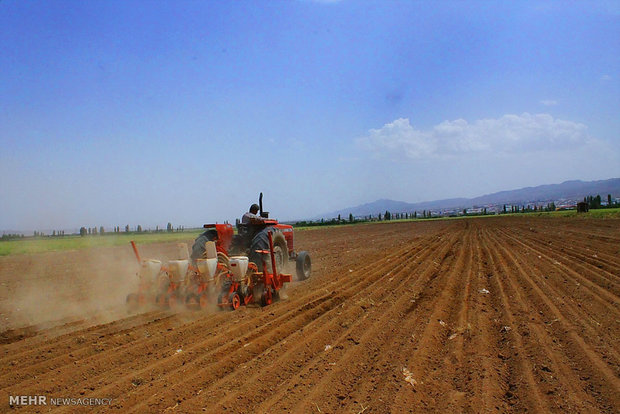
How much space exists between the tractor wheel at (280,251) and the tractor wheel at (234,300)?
74.1 inches

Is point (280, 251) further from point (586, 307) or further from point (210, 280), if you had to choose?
point (586, 307)

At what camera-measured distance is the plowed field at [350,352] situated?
3.58 metres

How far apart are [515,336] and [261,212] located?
576cm

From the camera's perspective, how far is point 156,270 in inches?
280

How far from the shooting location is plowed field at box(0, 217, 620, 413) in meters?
3.58

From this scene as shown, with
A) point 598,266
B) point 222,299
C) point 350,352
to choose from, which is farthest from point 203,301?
point 598,266

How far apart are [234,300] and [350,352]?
2.72 metres

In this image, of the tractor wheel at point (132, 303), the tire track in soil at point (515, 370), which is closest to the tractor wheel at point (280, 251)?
the tractor wheel at point (132, 303)

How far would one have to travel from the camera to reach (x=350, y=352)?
4703 mm

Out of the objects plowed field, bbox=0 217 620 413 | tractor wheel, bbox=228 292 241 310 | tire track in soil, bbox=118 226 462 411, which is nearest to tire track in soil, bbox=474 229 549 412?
plowed field, bbox=0 217 620 413

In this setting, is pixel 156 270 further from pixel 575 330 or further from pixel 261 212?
pixel 575 330

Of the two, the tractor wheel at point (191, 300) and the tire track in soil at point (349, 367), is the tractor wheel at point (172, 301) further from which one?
the tire track in soil at point (349, 367)

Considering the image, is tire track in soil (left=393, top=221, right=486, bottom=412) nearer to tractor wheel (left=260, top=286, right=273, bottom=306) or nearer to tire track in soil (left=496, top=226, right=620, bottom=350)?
tire track in soil (left=496, top=226, right=620, bottom=350)

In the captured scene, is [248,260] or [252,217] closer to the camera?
[248,260]
